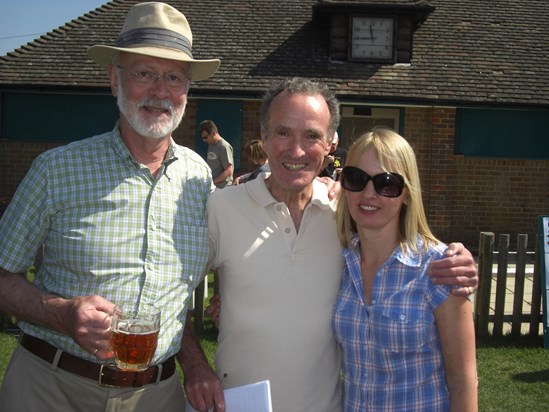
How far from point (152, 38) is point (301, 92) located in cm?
69

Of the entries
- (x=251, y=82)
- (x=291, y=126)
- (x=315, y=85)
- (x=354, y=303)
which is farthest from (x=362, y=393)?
(x=251, y=82)

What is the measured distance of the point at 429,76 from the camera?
1362 cm

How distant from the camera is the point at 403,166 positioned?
2.63 meters

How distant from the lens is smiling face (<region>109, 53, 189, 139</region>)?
2.74 m

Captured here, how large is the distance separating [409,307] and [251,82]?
11262 millimetres

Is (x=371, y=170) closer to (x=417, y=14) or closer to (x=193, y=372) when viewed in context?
(x=193, y=372)

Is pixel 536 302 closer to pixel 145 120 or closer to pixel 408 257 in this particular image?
pixel 408 257

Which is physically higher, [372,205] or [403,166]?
[403,166]

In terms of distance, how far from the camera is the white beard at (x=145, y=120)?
273cm

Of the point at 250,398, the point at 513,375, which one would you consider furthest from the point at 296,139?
the point at 513,375

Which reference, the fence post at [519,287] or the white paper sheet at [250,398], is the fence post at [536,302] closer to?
the fence post at [519,287]

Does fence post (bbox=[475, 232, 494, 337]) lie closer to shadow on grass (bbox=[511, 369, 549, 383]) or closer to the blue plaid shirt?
shadow on grass (bbox=[511, 369, 549, 383])

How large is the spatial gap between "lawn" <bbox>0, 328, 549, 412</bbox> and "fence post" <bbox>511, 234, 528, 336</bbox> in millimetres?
147

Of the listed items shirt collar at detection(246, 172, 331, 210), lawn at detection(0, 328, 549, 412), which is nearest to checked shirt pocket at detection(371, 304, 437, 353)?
shirt collar at detection(246, 172, 331, 210)
